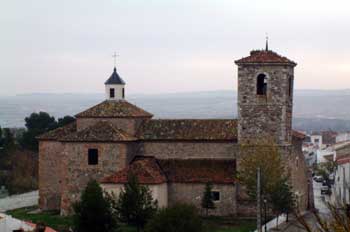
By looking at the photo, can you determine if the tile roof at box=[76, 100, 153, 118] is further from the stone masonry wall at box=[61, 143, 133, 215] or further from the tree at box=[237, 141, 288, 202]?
the tree at box=[237, 141, 288, 202]

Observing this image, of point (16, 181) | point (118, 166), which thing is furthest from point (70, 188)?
point (16, 181)

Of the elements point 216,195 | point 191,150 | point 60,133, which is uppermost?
point 60,133

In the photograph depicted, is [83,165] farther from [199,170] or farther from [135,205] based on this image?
[135,205]

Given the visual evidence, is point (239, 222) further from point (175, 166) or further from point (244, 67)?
point (244, 67)

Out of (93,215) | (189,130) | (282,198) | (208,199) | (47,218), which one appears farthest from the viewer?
(189,130)

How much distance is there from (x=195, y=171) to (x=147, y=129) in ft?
12.3

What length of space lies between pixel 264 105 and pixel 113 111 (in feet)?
27.0

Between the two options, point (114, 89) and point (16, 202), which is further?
point (16, 202)

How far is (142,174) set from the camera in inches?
1409

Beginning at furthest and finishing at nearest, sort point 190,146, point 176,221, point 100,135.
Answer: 1. point 190,146
2. point 100,135
3. point 176,221

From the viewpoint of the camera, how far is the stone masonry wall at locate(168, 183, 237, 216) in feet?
119

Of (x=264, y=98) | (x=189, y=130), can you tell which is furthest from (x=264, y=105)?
(x=189, y=130)

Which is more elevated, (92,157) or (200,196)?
(92,157)

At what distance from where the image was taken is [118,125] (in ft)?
127
